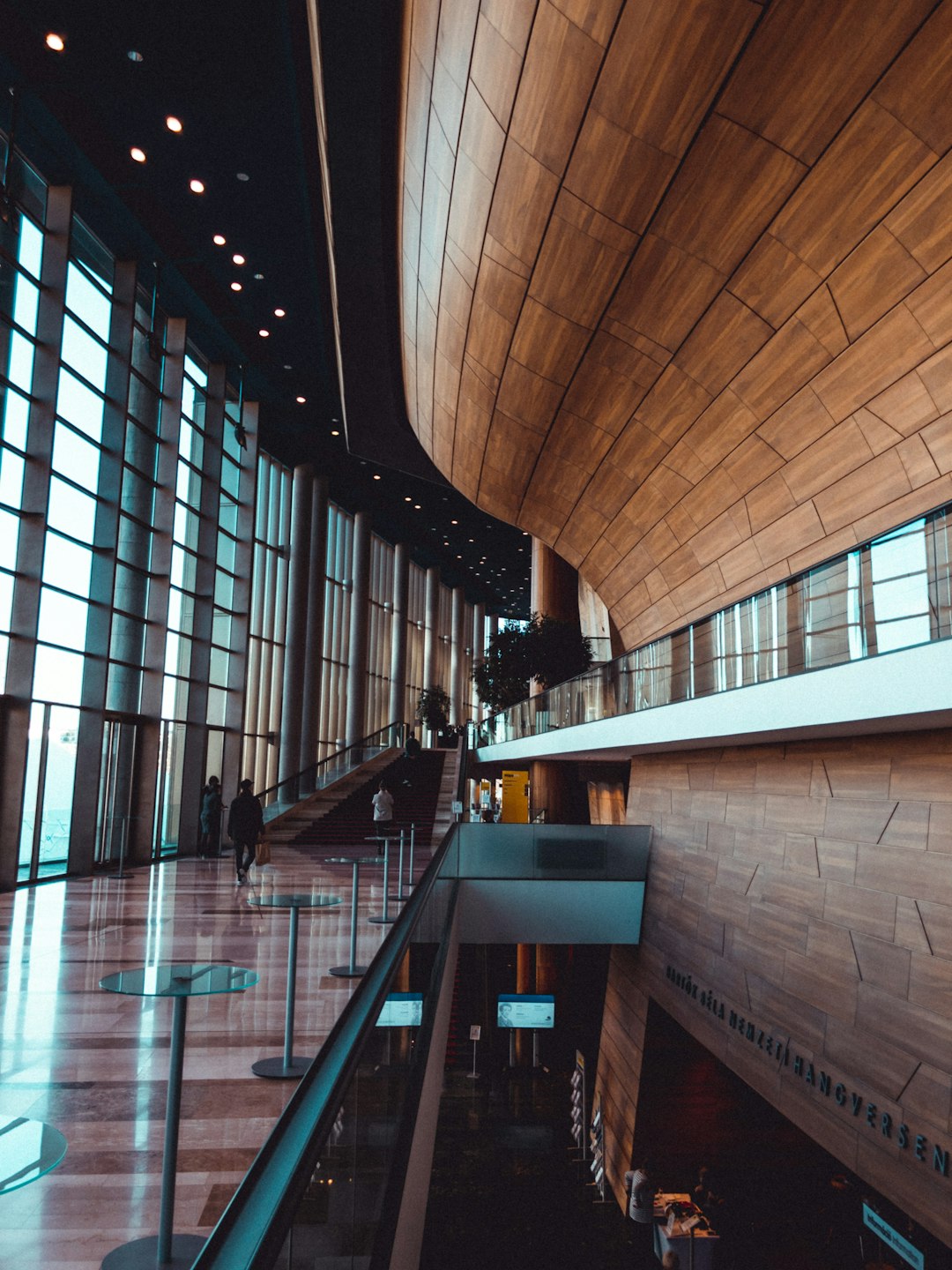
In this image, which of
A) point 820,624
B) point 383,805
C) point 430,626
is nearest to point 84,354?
point 383,805

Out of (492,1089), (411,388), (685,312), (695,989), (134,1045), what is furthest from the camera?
(492,1089)

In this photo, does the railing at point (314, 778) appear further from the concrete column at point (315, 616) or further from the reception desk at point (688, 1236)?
the reception desk at point (688, 1236)

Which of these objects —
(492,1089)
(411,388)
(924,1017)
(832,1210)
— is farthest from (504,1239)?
(411,388)

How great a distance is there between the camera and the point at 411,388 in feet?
57.7

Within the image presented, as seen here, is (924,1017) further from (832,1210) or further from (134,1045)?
(832,1210)

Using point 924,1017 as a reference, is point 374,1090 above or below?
above

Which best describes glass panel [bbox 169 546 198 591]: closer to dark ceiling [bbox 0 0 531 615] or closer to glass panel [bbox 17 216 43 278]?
dark ceiling [bbox 0 0 531 615]

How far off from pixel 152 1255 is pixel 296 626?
23.0m

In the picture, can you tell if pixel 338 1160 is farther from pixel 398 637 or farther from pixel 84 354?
pixel 398 637

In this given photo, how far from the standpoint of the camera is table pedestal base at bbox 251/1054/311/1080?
14.9ft

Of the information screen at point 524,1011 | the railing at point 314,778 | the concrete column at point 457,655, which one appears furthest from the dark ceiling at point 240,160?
the concrete column at point 457,655

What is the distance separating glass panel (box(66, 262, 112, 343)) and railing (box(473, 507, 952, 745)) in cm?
1093

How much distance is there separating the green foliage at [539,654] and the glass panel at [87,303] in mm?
12356

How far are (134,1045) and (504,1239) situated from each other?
11942mm
